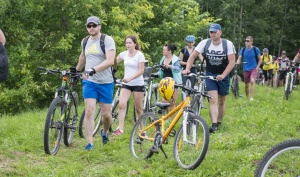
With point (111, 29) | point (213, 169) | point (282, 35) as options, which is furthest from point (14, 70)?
point (282, 35)

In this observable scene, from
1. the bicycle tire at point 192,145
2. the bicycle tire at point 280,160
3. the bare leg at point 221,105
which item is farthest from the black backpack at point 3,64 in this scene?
the bare leg at point 221,105

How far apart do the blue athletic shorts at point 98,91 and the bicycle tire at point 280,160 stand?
343 centimetres

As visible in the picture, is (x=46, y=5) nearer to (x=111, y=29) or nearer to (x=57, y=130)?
(x=111, y=29)

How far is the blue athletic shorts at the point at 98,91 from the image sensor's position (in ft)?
23.6

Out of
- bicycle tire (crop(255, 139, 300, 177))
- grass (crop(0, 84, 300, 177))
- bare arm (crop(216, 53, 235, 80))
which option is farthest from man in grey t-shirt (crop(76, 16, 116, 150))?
bicycle tire (crop(255, 139, 300, 177))

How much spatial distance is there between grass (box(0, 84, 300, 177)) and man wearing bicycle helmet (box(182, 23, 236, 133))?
628 mm

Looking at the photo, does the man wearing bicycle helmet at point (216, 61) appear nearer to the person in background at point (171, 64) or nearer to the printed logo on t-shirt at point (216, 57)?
the printed logo on t-shirt at point (216, 57)

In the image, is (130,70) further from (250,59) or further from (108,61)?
(250,59)

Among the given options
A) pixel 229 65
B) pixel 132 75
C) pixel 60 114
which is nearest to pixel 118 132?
pixel 132 75

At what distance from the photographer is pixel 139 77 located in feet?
28.2

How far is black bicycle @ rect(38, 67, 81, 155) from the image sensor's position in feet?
22.1

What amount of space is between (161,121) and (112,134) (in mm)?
2353

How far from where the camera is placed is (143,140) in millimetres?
6848

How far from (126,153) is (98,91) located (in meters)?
1.02
